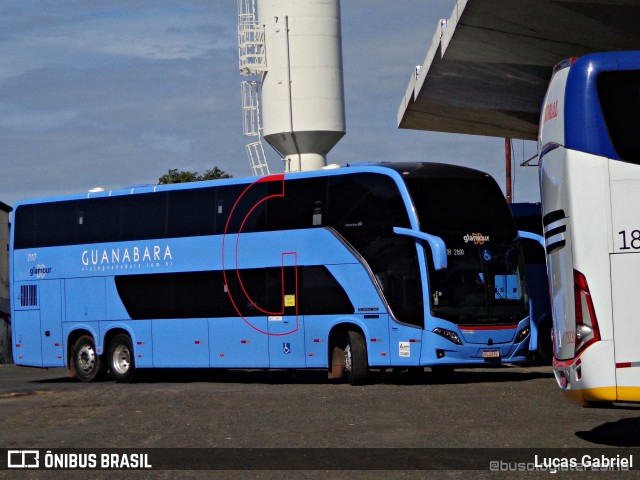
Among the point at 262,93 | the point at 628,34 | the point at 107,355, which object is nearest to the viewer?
the point at 628,34

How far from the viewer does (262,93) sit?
163ft

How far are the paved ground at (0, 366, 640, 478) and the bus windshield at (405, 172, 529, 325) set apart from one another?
4.32 feet

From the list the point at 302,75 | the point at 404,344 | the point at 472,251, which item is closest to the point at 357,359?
the point at 404,344

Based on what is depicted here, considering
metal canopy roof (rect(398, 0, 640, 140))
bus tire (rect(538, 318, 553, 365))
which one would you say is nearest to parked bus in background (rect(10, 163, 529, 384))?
bus tire (rect(538, 318, 553, 365))

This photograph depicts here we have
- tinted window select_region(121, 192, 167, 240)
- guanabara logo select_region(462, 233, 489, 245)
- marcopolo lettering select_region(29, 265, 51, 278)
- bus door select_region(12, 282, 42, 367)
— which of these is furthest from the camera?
bus door select_region(12, 282, 42, 367)

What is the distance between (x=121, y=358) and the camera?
1085 inches

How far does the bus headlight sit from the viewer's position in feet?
73.5

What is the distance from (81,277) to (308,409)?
1141 centimetres

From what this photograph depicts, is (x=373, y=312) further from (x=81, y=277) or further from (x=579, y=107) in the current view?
(x=579, y=107)

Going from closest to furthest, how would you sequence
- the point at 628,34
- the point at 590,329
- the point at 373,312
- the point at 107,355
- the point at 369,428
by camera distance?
1. the point at 590,329
2. the point at 369,428
3. the point at 373,312
4. the point at 628,34
5. the point at 107,355

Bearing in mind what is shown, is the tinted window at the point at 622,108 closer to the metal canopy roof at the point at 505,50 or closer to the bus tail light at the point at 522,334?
the metal canopy roof at the point at 505,50

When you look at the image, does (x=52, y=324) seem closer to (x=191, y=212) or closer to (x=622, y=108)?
(x=191, y=212)

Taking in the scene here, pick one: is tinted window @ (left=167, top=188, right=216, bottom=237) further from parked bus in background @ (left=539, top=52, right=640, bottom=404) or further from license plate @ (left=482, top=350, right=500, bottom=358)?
parked bus in background @ (left=539, top=52, right=640, bottom=404)

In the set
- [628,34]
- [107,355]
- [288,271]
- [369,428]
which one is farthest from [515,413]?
[107,355]
